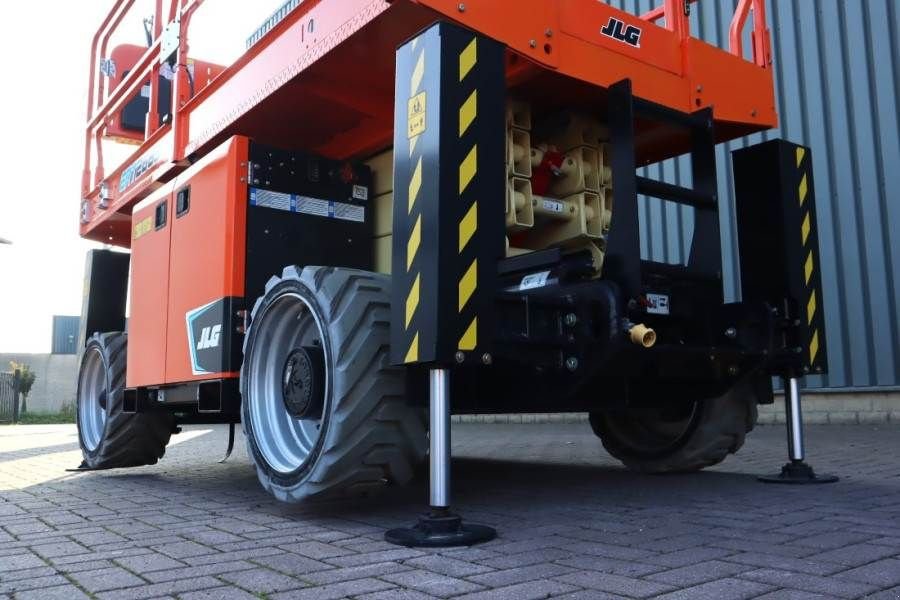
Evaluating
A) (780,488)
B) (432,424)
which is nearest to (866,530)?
(780,488)

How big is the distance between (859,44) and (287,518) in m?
7.72

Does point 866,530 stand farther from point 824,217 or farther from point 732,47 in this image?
point 824,217

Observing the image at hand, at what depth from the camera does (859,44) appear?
8359mm

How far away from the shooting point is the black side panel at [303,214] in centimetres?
445

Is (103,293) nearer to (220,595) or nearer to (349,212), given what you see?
(349,212)

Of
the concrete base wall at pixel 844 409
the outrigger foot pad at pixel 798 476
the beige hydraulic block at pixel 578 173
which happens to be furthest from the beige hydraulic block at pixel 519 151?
the concrete base wall at pixel 844 409

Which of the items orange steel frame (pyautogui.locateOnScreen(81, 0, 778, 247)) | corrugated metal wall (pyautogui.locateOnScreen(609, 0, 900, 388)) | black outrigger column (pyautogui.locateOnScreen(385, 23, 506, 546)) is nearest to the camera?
black outrigger column (pyautogui.locateOnScreen(385, 23, 506, 546))

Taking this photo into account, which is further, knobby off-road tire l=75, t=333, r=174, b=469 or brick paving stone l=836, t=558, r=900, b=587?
knobby off-road tire l=75, t=333, r=174, b=469

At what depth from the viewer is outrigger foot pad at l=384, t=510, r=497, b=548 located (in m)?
2.85

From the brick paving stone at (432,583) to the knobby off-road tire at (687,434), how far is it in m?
2.63

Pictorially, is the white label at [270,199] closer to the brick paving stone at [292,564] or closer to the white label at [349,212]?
the white label at [349,212]

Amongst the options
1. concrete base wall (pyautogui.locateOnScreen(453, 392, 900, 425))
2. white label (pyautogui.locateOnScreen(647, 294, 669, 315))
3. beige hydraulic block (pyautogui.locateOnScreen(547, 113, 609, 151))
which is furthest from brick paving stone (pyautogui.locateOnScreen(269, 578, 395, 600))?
concrete base wall (pyautogui.locateOnScreen(453, 392, 900, 425))

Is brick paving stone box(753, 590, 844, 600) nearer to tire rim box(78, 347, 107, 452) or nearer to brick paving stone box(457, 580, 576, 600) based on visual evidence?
brick paving stone box(457, 580, 576, 600)

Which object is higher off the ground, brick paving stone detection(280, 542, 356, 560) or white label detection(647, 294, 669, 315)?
white label detection(647, 294, 669, 315)
